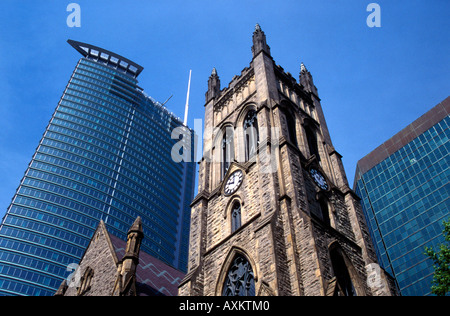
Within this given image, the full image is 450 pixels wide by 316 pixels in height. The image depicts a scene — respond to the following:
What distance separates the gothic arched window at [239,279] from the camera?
19047 mm

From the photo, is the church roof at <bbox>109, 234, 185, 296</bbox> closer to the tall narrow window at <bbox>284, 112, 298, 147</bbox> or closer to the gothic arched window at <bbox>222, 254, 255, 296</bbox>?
the gothic arched window at <bbox>222, 254, 255, 296</bbox>

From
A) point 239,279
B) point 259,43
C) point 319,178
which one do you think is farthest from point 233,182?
point 259,43

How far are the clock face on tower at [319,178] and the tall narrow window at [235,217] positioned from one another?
4371mm

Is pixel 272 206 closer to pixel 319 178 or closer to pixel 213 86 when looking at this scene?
pixel 319 178

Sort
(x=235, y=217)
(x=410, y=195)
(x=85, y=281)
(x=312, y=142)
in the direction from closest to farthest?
(x=235, y=217)
(x=85, y=281)
(x=312, y=142)
(x=410, y=195)

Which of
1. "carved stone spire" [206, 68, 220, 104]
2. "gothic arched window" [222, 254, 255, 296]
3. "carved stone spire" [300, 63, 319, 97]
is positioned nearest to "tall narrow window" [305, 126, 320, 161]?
"carved stone spire" [300, 63, 319, 97]

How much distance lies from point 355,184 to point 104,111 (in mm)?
67785

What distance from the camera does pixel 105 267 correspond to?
2341cm

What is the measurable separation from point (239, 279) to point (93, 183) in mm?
85918

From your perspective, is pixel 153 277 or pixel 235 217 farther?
pixel 153 277

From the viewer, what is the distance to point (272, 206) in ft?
66.6

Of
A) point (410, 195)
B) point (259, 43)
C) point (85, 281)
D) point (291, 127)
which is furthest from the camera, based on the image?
point (410, 195)

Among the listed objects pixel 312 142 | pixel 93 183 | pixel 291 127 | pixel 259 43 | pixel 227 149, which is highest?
pixel 93 183

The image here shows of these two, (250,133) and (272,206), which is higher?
(250,133)
